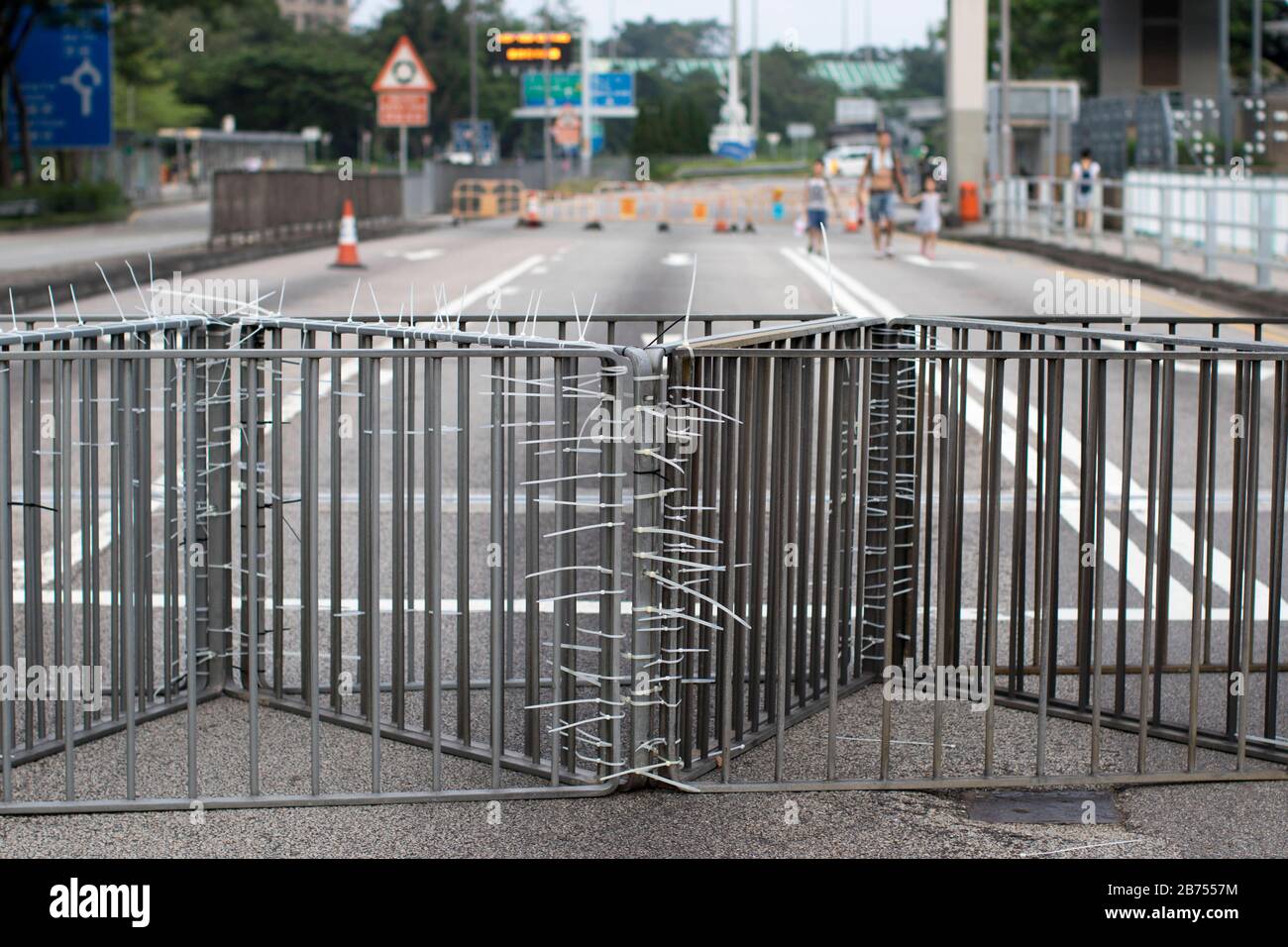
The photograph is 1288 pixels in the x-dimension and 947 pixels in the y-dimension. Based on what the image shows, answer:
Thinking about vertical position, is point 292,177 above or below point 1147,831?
above

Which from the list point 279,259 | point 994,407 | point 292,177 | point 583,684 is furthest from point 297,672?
point 292,177

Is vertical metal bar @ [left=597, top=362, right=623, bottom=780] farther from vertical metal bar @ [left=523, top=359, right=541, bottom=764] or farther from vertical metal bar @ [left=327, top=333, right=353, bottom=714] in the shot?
vertical metal bar @ [left=327, top=333, right=353, bottom=714]

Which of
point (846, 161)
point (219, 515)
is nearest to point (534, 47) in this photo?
point (846, 161)

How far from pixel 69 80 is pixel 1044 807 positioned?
153ft

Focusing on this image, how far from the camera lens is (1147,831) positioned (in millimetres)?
5219

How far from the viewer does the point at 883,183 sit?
3150cm

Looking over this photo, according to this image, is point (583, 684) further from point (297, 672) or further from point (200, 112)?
point (200, 112)

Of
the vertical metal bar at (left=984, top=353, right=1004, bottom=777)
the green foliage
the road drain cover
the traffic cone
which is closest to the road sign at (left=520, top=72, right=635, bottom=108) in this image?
the green foliage

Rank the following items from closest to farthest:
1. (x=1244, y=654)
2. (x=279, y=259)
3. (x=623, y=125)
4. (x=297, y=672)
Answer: (x=1244, y=654) < (x=297, y=672) < (x=279, y=259) < (x=623, y=125)

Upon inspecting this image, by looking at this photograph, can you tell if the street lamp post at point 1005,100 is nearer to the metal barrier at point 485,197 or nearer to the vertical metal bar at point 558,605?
the metal barrier at point 485,197

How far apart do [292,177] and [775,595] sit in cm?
3263

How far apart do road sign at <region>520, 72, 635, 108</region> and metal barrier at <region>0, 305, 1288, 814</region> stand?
11459cm

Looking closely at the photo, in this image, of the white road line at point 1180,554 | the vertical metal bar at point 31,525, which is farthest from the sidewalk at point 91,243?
the vertical metal bar at point 31,525

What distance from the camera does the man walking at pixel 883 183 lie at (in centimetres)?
3028
